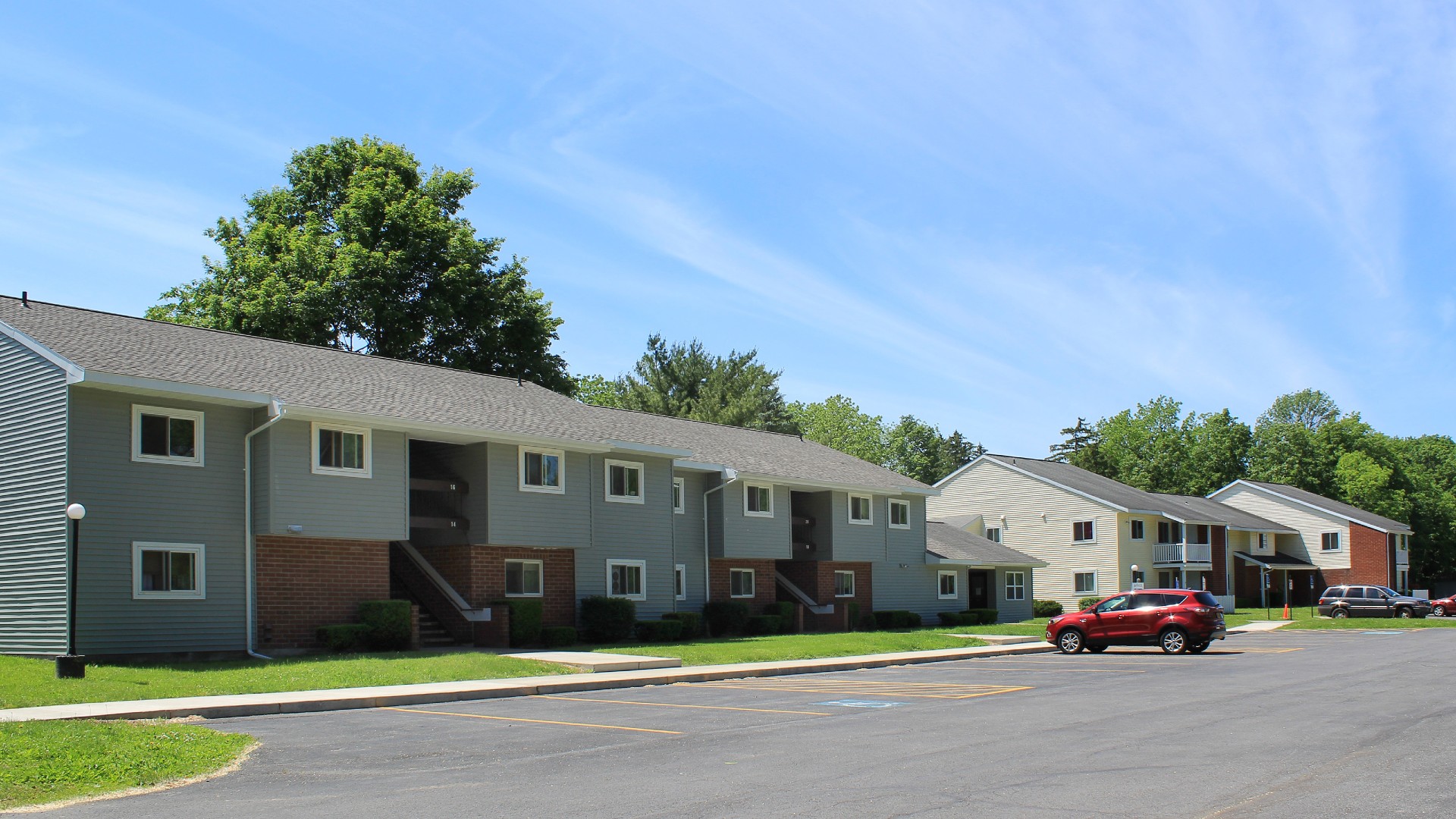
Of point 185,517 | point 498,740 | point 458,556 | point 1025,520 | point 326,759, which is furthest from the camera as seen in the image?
point 1025,520

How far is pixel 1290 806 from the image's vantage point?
9.10m

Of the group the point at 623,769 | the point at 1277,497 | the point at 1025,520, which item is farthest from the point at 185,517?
the point at 1277,497

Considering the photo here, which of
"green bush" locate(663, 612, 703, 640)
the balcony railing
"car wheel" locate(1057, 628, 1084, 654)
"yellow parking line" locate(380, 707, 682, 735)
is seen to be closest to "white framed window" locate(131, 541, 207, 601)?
"yellow parking line" locate(380, 707, 682, 735)

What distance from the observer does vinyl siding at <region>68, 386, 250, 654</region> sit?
76.8ft

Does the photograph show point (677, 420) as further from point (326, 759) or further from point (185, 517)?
point (326, 759)

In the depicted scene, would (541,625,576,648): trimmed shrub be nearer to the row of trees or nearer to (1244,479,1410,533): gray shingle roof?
(1244,479,1410,533): gray shingle roof

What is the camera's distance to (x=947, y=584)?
50.0 meters

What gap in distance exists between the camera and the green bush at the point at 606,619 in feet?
107

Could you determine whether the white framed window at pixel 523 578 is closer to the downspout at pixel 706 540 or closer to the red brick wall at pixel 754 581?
the downspout at pixel 706 540

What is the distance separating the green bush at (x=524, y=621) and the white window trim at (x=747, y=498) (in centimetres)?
1055

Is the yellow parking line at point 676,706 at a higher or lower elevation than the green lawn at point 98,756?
lower

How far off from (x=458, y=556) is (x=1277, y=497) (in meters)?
63.4

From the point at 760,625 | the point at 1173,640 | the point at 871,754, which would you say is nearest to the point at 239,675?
the point at 871,754

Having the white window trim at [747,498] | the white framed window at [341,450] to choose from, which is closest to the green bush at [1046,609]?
the white window trim at [747,498]
